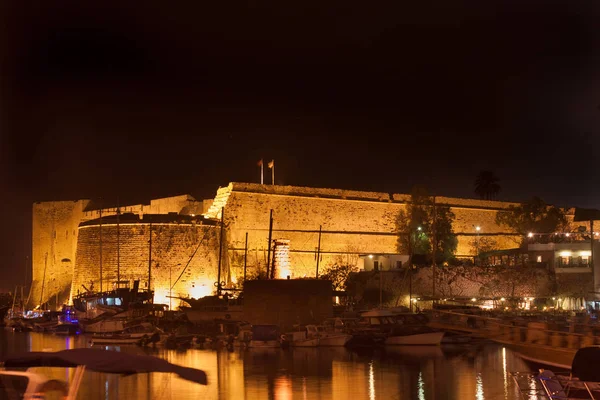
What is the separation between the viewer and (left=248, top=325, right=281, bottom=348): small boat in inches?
1011

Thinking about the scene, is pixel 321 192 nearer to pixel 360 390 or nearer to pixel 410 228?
pixel 410 228

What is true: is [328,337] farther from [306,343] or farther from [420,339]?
[420,339]

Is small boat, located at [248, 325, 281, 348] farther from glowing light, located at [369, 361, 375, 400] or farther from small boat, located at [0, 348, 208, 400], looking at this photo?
small boat, located at [0, 348, 208, 400]

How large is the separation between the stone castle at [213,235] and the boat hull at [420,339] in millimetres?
11312

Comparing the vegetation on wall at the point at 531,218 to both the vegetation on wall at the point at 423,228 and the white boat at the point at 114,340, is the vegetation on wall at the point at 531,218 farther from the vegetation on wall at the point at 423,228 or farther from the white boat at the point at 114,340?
the white boat at the point at 114,340

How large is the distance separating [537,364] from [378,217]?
2404 cm

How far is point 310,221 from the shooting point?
133ft

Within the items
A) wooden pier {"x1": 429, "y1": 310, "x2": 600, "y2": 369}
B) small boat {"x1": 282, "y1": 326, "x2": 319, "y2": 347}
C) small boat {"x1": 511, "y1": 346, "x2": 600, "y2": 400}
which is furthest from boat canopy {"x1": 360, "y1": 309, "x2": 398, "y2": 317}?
small boat {"x1": 511, "y1": 346, "x2": 600, "y2": 400}

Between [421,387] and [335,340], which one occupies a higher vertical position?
[335,340]

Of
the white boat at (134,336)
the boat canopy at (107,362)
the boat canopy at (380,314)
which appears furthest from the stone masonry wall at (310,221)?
the boat canopy at (107,362)

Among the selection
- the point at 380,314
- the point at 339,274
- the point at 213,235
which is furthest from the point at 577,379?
the point at 339,274

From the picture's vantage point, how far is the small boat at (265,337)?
25.7 metres

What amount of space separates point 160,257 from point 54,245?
1043 centimetres

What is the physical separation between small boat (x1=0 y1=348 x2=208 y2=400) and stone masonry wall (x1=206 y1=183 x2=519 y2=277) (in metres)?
28.0
